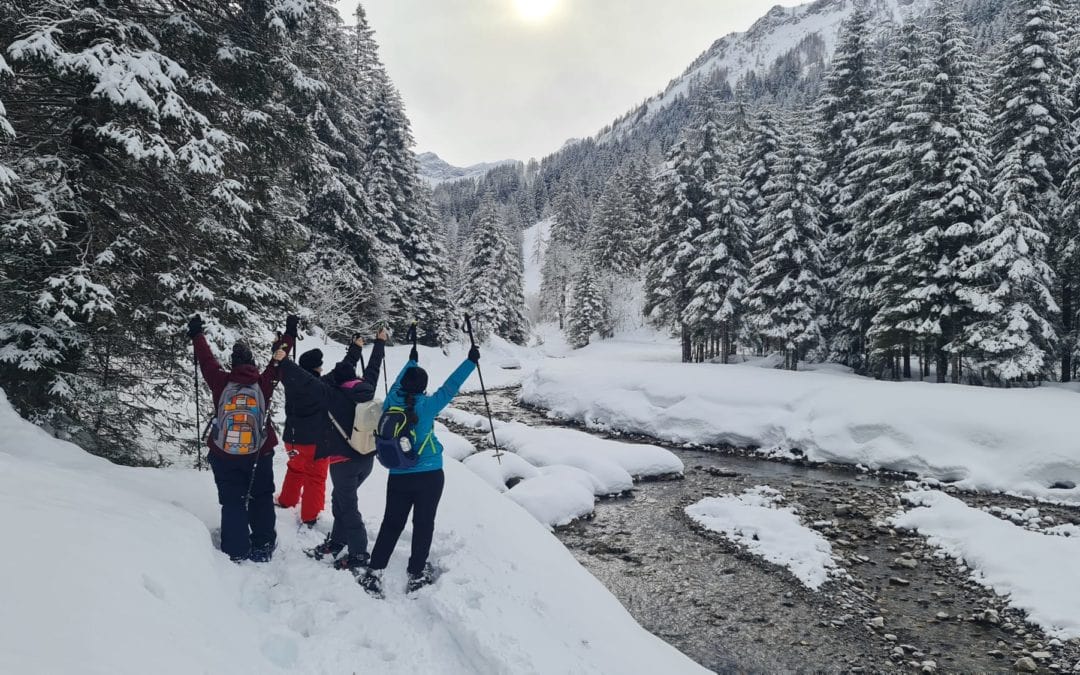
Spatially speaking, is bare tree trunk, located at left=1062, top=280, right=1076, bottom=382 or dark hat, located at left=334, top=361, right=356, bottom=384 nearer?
dark hat, located at left=334, top=361, right=356, bottom=384

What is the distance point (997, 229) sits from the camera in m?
18.8

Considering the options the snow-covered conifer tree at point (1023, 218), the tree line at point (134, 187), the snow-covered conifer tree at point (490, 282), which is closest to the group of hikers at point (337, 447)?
the tree line at point (134, 187)

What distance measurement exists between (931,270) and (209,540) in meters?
23.8

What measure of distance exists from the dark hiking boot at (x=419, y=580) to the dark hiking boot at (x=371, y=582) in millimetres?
265

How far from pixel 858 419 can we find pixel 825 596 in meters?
9.91

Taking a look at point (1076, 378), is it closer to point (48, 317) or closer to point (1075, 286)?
point (1075, 286)

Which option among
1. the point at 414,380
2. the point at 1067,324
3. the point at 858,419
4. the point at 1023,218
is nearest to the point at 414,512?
the point at 414,380

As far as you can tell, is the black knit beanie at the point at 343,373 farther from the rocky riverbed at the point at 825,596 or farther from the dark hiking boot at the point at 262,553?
the rocky riverbed at the point at 825,596

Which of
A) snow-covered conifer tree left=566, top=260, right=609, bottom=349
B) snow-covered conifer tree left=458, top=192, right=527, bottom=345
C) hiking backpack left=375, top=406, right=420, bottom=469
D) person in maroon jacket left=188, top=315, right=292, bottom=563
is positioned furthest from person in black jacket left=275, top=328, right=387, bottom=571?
snow-covered conifer tree left=566, top=260, right=609, bottom=349

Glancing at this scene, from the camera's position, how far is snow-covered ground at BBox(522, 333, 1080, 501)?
44.1 ft

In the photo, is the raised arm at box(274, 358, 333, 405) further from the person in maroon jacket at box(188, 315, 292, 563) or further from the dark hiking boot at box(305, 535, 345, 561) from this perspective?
the dark hiking boot at box(305, 535, 345, 561)

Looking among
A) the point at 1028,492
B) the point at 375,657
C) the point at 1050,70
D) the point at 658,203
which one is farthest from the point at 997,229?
the point at 375,657

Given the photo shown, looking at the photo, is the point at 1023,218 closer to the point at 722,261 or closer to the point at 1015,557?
the point at 722,261

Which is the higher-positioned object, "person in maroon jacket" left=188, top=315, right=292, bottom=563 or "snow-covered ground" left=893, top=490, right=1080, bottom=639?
"person in maroon jacket" left=188, top=315, right=292, bottom=563
